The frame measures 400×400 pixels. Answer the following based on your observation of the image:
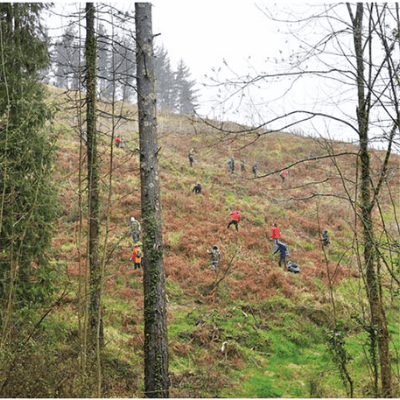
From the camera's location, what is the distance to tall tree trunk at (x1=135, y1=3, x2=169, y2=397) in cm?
480

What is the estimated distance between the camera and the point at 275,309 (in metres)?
11.3

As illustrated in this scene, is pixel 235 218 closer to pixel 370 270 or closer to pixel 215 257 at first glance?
pixel 215 257

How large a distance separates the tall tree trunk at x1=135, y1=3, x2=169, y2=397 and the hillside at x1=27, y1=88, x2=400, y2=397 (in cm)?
38

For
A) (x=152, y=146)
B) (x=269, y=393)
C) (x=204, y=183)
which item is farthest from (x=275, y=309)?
(x=204, y=183)

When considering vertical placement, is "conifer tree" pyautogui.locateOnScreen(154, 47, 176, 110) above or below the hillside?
above

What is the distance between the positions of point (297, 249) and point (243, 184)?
8676 millimetres

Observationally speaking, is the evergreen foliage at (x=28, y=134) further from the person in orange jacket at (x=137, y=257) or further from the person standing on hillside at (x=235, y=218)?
the person standing on hillside at (x=235, y=218)

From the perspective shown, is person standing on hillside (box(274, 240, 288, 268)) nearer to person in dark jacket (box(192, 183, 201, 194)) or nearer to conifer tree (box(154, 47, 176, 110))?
person in dark jacket (box(192, 183, 201, 194))

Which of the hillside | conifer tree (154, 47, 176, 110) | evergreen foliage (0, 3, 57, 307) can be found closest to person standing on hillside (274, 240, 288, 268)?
the hillside

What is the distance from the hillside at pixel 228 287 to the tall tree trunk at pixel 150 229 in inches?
15.1

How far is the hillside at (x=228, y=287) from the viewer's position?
5617 millimetres

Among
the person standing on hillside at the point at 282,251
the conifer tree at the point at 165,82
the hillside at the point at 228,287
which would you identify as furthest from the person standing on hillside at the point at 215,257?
the conifer tree at the point at 165,82

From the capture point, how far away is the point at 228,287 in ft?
40.5

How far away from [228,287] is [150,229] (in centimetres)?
800
